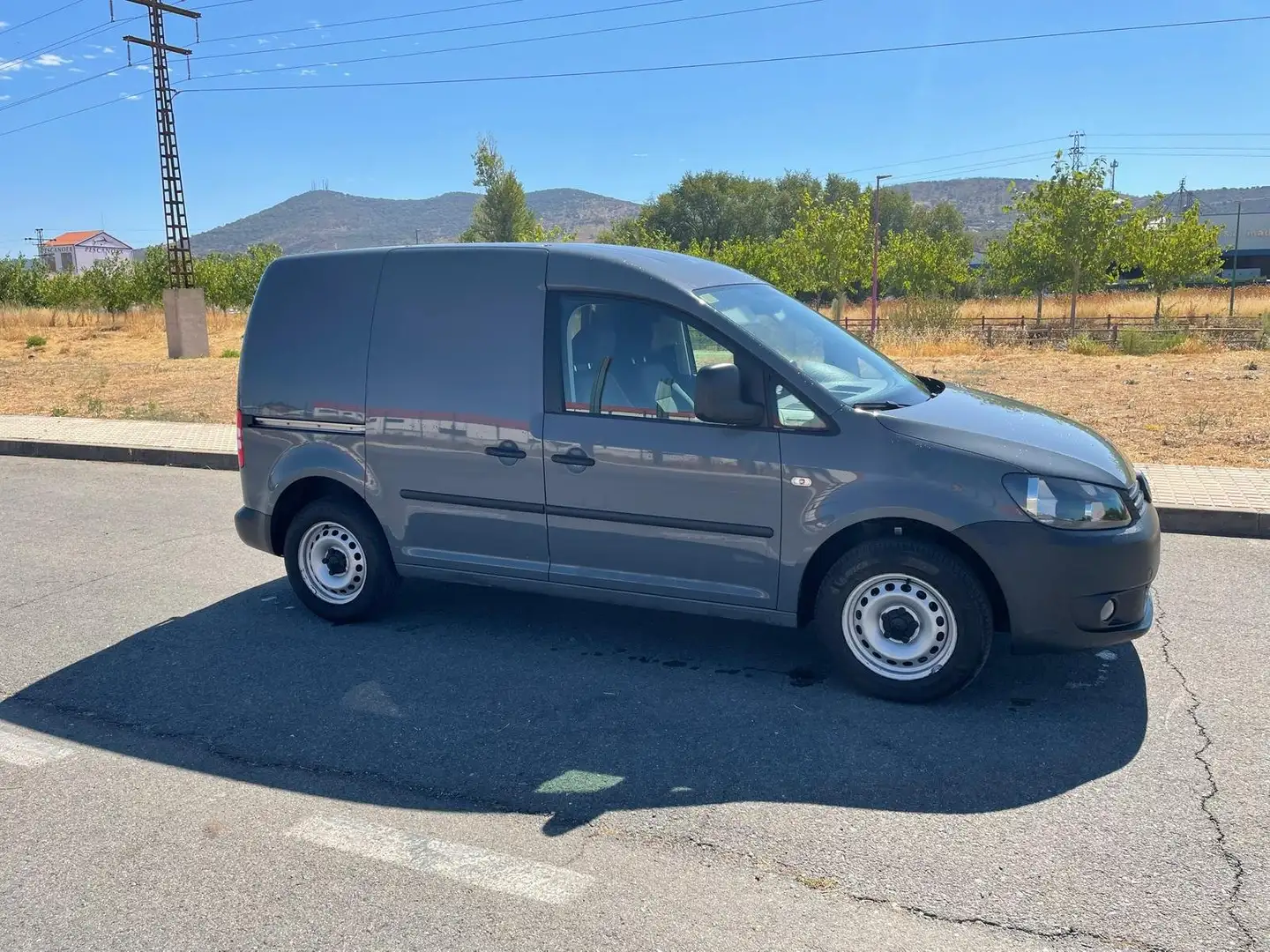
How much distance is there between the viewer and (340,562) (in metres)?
5.69

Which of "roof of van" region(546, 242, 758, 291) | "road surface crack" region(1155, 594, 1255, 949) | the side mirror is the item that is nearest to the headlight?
"road surface crack" region(1155, 594, 1255, 949)

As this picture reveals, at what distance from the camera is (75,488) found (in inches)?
402

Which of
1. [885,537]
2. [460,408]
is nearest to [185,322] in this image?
[460,408]

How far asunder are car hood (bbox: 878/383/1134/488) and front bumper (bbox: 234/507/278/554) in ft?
11.4

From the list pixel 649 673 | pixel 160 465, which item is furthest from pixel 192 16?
pixel 649 673

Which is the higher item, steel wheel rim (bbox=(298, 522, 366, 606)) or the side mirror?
the side mirror

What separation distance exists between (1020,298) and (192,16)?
45.3 m

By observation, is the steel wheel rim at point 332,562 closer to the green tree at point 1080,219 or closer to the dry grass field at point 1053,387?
the dry grass field at point 1053,387

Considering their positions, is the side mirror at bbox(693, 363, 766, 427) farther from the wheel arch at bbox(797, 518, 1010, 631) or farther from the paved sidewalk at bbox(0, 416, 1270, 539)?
the paved sidewalk at bbox(0, 416, 1270, 539)

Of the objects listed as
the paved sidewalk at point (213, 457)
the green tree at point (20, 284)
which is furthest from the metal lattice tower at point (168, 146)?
the green tree at point (20, 284)

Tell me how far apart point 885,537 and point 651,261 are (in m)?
1.76

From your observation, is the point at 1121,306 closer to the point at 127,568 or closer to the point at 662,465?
the point at 127,568

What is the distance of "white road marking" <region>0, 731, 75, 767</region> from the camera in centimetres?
412

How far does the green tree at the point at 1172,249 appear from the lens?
119ft
